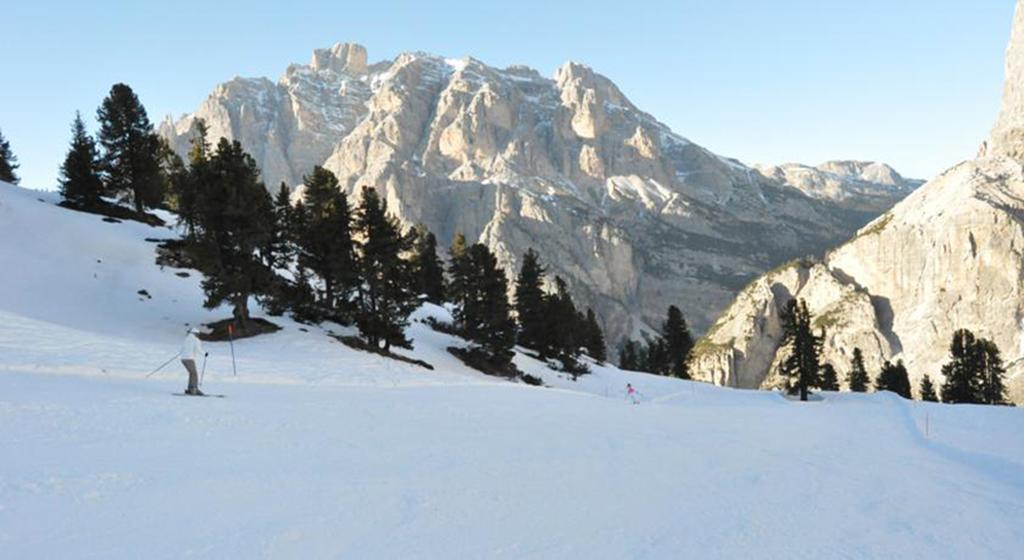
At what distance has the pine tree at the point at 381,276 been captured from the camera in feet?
118

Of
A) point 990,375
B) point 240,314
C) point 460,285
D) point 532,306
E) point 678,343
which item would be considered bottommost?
point 240,314

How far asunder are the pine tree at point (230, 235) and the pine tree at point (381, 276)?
639 cm

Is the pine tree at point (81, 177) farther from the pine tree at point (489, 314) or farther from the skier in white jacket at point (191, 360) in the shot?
the skier in white jacket at point (191, 360)

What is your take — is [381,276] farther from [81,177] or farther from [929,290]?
[929,290]

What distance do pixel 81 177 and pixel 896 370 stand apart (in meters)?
106

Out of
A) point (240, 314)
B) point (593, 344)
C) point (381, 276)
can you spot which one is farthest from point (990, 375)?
point (240, 314)

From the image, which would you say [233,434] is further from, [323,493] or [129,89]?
[129,89]

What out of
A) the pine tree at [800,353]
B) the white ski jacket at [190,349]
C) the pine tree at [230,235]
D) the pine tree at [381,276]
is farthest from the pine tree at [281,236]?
the pine tree at [800,353]

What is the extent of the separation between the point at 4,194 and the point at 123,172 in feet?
29.4

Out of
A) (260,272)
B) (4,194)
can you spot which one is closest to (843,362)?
(260,272)

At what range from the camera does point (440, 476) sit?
27.6 feet

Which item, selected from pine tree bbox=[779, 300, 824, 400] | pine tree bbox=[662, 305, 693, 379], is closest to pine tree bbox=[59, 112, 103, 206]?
pine tree bbox=[779, 300, 824, 400]

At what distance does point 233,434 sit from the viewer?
33.7 ft

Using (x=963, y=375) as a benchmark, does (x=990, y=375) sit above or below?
above
